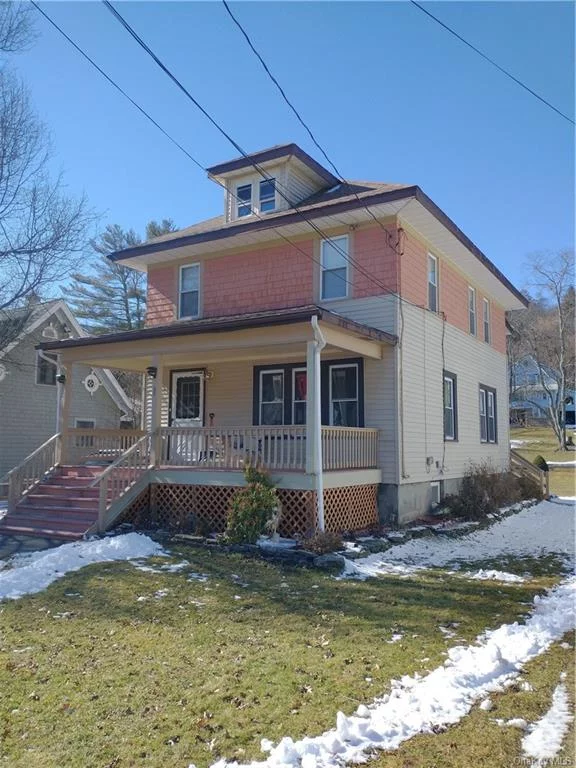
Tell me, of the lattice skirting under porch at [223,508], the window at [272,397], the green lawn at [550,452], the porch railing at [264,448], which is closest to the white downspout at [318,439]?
the lattice skirting under porch at [223,508]

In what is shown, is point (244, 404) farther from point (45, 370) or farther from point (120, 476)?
point (45, 370)

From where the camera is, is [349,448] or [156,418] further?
[156,418]

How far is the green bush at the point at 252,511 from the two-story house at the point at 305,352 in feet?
1.33

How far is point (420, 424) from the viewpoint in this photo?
13.9m

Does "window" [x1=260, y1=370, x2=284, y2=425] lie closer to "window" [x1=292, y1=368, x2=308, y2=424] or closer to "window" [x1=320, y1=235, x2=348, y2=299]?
"window" [x1=292, y1=368, x2=308, y2=424]

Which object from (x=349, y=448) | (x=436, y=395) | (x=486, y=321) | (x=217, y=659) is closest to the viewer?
(x=217, y=659)

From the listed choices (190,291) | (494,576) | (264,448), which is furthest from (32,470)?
(494,576)

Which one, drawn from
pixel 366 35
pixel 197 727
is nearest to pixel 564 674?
pixel 197 727

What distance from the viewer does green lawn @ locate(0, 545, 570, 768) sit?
12.2 feet

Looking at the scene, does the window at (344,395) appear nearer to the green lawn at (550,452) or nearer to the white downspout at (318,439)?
the white downspout at (318,439)

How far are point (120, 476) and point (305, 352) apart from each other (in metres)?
4.68

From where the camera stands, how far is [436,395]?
14984mm

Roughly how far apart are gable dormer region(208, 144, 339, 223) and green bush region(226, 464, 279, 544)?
7.56m

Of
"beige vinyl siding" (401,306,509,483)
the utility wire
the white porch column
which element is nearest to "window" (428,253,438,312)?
"beige vinyl siding" (401,306,509,483)
